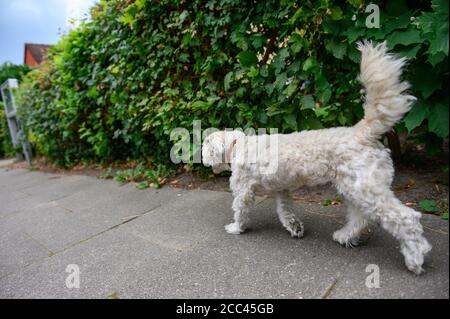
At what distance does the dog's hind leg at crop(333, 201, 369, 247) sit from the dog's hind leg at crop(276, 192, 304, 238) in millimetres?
375

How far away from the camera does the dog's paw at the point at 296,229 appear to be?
9.34 feet

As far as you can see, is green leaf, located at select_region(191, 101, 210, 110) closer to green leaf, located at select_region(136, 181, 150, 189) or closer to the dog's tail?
green leaf, located at select_region(136, 181, 150, 189)

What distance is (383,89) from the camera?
2.09 meters

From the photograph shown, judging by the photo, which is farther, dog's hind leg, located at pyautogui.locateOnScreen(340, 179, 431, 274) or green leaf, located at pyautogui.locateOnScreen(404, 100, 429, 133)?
green leaf, located at pyautogui.locateOnScreen(404, 100, 429, 133)

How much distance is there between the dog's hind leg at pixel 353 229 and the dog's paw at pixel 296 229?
36 centimetres

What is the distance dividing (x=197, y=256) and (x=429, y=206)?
231cm

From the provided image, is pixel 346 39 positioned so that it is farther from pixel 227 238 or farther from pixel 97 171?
pixel 97 171

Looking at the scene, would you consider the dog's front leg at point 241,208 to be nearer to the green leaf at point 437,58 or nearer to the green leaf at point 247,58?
the green leaf at point 247,58

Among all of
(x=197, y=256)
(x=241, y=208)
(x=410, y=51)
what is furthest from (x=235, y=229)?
(x=410, y=51)

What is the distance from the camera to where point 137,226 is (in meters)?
3.64

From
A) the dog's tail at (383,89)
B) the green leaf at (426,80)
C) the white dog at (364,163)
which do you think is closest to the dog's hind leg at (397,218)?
the white dog at (364,163)

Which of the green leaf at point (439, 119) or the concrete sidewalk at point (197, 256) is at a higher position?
the green leaf at point (439, 119)

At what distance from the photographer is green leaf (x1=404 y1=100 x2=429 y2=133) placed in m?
2.42

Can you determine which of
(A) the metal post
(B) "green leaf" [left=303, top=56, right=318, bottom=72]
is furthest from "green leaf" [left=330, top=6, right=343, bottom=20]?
(A) the metal post
